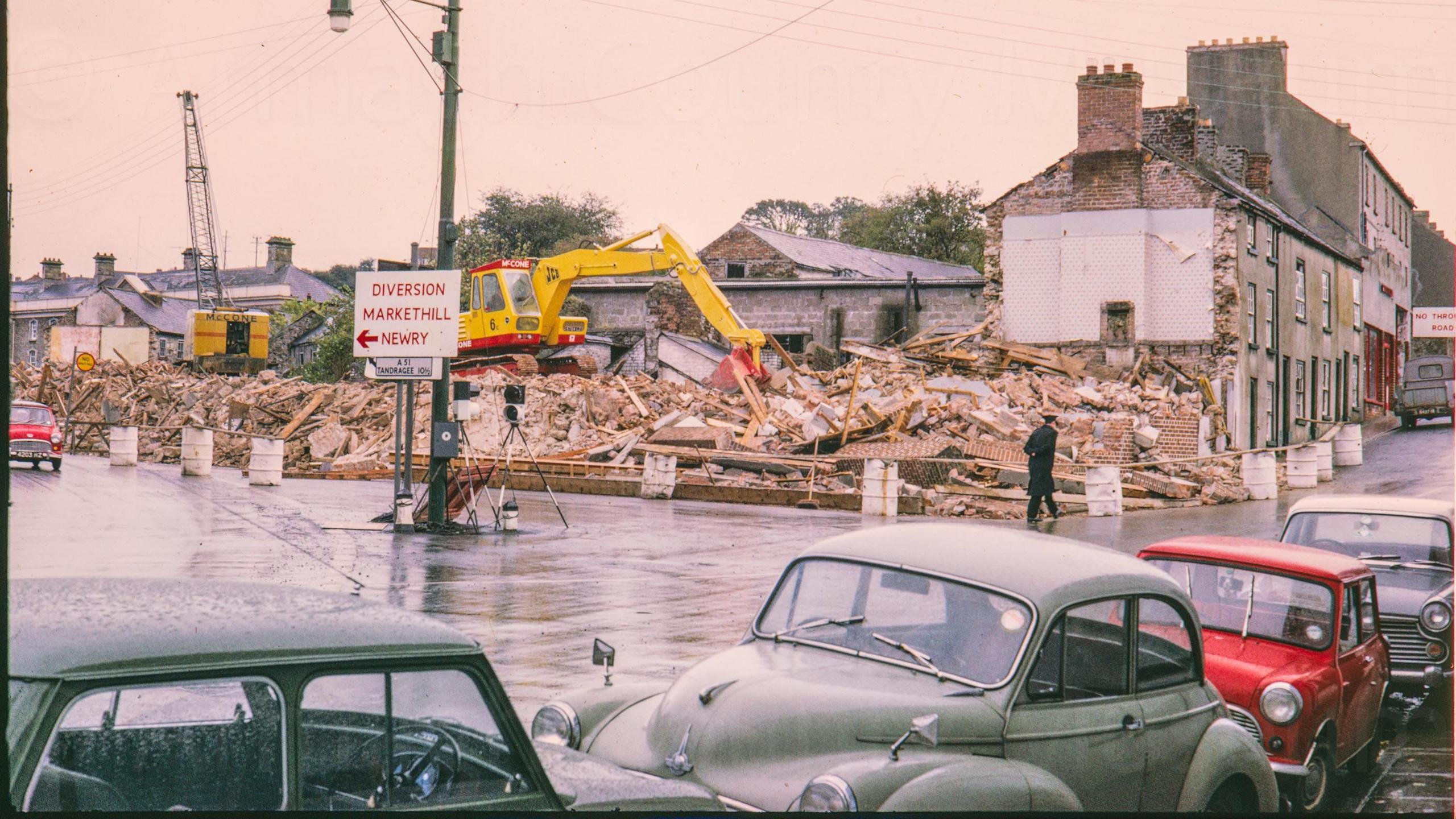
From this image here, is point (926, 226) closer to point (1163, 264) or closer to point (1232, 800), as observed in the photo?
point (1163, 264)

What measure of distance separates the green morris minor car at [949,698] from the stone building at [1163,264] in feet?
86.1

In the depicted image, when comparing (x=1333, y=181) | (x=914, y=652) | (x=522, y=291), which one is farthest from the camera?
(x=522, y=291)

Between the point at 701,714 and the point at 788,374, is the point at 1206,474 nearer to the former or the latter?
the point at 788,374

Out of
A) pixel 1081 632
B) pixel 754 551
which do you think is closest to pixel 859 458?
pixel 754 551

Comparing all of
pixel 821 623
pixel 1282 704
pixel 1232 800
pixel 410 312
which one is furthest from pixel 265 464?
pixel 1232 800

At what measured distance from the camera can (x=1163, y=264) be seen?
3241 cm

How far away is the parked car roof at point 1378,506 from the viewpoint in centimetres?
966

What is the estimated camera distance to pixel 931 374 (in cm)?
3403

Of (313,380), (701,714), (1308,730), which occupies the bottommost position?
(1308,730)

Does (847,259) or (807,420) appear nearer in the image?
(807,420)

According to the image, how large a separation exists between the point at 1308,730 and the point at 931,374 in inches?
1082

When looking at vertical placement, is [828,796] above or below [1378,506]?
below

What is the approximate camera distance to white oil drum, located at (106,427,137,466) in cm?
2716

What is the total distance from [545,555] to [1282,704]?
986 centimetres
